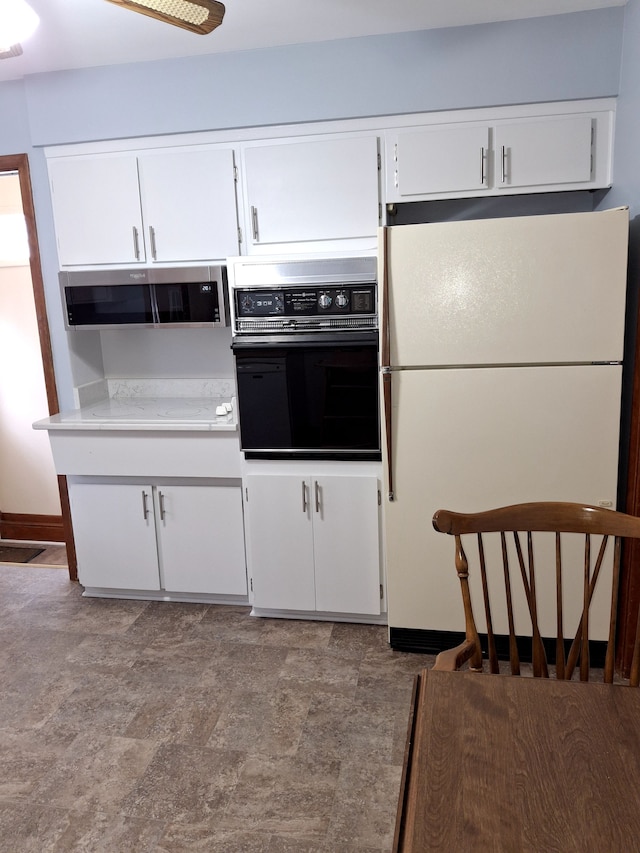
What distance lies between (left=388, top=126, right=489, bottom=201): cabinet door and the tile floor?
6.57ft

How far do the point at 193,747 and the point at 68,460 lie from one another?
1.57 m

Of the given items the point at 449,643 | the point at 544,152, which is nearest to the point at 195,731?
the point at 449,643

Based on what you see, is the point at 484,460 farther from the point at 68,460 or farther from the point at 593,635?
the point at 68,460

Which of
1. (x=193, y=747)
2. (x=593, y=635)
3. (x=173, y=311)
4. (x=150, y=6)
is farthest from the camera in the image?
(x=173, y=311)

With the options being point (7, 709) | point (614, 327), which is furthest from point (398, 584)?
point (7, 709)

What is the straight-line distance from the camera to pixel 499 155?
281 centimetres

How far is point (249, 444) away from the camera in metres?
3.01

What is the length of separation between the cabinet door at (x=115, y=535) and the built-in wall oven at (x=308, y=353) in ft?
2.59

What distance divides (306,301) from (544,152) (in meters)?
1.17

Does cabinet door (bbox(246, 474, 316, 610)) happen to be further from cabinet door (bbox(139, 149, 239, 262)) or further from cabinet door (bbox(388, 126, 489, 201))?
cabinet door (bbox(388, 126, 489, 201))

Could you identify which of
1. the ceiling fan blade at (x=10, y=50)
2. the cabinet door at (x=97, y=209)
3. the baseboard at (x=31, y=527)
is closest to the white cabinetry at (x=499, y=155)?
the cabinet door at (x=97, y=209)

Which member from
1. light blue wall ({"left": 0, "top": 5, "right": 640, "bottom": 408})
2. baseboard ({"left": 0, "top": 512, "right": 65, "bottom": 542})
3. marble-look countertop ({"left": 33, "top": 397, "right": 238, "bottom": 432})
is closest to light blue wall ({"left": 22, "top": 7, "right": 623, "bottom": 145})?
light blue wall ({"left": 0, "top": 5, "right": 640, "bottom": 408})

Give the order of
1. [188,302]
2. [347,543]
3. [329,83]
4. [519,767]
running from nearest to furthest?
[519,767] < [329,83] < [347,543] < [188,302]

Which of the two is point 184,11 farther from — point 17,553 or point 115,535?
point 17,553
